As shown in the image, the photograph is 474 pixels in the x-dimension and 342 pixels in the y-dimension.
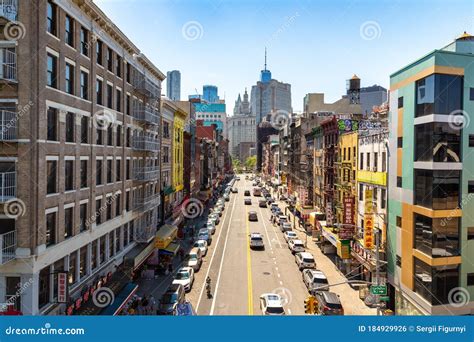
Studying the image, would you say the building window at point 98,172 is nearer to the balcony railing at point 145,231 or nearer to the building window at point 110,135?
the building window at point 110,135

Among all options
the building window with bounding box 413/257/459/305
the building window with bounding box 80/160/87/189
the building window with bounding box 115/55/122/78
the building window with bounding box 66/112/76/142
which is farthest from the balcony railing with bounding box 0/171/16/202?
the building window with bounding box 413/257/459/305

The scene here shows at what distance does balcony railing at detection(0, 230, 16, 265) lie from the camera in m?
15.2

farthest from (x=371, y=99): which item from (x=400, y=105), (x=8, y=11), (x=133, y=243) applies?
(x=8, y=11)

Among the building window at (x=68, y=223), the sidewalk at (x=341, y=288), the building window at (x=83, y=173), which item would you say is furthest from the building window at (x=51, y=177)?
the sidewalk at (x=341, y=288)

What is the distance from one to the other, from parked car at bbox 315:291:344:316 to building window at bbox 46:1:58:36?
21.5m

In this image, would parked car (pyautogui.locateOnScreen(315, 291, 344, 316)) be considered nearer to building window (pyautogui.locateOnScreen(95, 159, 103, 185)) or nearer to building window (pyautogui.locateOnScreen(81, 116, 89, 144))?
building window (pyautogui.locateOnScreen(95, 159, 103, 185))

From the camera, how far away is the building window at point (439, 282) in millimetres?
19328

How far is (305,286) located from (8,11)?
84.2 ft

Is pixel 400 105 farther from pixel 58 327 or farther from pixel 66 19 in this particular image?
pixel 58 327

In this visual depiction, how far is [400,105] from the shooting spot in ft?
75.4

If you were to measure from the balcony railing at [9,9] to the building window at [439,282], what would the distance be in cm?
2341

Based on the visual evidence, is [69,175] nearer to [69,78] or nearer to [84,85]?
[69,78]

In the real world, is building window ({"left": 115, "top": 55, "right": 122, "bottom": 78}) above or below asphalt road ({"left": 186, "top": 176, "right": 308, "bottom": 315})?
above

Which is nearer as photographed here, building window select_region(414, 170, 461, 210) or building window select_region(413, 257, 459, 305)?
building window select_region(413, 257, 459, 305)
